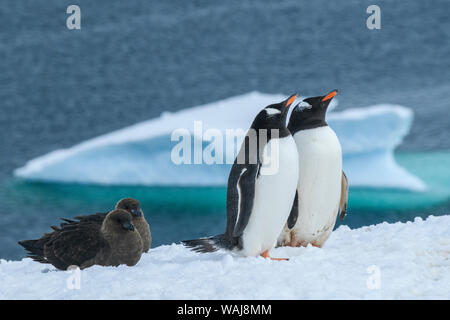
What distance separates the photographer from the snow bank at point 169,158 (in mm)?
9938

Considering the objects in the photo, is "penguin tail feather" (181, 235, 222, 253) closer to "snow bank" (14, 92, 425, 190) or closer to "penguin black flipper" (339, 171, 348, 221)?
"penguin black flipper" (339, 171, 348, 221)

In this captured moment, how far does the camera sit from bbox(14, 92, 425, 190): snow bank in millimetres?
9938

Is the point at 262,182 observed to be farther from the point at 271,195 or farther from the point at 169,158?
the point at 169,158

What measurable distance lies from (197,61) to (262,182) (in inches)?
597

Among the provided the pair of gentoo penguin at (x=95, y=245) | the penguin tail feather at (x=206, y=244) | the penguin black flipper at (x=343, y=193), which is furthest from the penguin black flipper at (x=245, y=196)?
the penguin black flipper at (x=343, y=193)

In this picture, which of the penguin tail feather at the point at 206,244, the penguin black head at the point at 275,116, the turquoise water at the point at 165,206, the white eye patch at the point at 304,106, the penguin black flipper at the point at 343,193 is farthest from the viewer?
the turquoise water at the point at 165,206

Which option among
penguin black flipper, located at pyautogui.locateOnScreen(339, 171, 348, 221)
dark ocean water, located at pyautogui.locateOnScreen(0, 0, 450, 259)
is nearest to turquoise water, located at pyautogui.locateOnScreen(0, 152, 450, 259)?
dark ocean water, located at pyautogui.locateOnScreen(0, 0, 450, 259)

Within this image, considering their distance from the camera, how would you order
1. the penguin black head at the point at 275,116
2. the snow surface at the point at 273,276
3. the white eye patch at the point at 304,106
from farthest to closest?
the white eye patch at the point at 304,106 < the penguin black head at the point at 275,116 < the snow surface at the point at 273,276

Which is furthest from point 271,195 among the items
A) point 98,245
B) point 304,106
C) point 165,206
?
point 165,206

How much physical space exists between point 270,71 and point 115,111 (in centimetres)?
478

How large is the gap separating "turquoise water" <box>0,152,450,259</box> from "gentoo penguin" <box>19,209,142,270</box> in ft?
20.0

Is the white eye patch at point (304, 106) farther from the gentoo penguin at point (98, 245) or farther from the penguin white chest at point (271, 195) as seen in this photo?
the gentoo penguin at point (98, 245)
